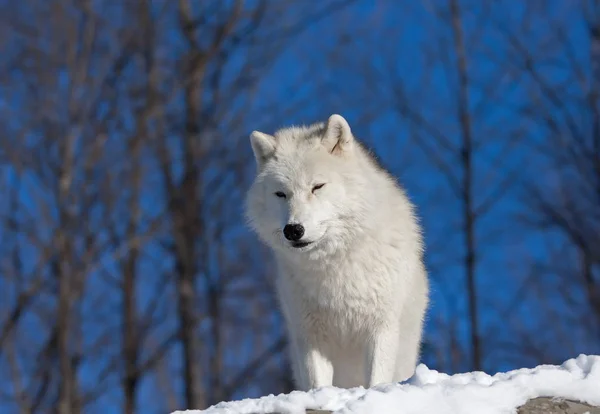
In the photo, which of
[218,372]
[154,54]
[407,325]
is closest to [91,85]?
[154,54]

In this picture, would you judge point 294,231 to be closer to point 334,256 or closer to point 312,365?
point 334,256

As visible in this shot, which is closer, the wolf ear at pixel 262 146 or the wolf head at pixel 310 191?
the wolf head at pixel 310 191

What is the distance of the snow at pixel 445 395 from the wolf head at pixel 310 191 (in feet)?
6.29

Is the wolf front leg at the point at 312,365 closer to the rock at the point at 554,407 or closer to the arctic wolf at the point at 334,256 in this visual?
the arctic wolf at the point at 334,256

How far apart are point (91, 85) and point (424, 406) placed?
38.0 ft

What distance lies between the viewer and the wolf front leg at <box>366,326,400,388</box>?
6562mm

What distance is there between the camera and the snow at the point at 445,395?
14.7 ft

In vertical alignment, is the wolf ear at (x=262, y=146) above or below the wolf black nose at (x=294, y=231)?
above

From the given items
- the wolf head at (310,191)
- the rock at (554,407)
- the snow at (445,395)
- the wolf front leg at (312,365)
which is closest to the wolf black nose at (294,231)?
the wolf head at (310,191)

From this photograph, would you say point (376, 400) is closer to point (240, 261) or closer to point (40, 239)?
point (40, 239)

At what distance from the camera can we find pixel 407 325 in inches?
282

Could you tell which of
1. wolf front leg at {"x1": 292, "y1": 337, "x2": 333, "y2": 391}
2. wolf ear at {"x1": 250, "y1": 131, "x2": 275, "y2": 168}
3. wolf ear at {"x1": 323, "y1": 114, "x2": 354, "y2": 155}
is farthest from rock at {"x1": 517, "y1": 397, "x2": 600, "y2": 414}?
wolf ear at {"x1": 250, "y1": 131, "x2": 275, "y2": 168}

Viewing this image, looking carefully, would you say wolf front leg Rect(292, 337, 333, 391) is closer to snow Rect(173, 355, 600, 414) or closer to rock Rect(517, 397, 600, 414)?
snow Rect(173, 355, 600, 414)

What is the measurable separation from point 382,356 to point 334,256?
2.82 feet
